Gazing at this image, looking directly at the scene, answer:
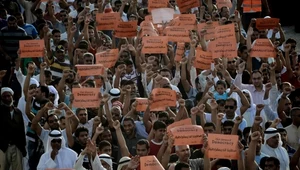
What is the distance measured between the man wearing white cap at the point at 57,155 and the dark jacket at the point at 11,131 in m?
0.99

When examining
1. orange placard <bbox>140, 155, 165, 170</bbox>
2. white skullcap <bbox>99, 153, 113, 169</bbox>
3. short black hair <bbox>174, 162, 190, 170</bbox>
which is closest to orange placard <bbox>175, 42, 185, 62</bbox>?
white skullcap <bbox>99, 153, 113, 169</bbox>

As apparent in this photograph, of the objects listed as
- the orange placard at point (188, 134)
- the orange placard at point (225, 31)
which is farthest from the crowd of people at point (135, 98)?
the orange placard at point (225, 31)

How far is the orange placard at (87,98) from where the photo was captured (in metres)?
16.6

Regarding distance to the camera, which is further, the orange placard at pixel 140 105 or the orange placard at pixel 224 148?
the orange placard at pixel 140 105

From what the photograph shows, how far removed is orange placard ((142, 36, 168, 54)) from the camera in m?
18.9

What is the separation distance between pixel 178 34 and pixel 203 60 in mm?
983

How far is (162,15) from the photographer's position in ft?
68.7

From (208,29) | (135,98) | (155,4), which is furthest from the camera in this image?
(155,4)

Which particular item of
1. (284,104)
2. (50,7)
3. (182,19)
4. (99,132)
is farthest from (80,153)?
(50,7)

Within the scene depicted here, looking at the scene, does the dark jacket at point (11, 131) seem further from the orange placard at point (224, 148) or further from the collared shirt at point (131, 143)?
the orange placard at point (224, 148)

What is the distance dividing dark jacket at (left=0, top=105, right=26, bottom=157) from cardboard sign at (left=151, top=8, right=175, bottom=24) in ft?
16.1

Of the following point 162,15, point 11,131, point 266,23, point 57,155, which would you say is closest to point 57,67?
point 162,15

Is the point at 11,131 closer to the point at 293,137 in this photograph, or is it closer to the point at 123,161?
the point at 123,161

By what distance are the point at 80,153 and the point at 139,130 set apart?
1.31m
